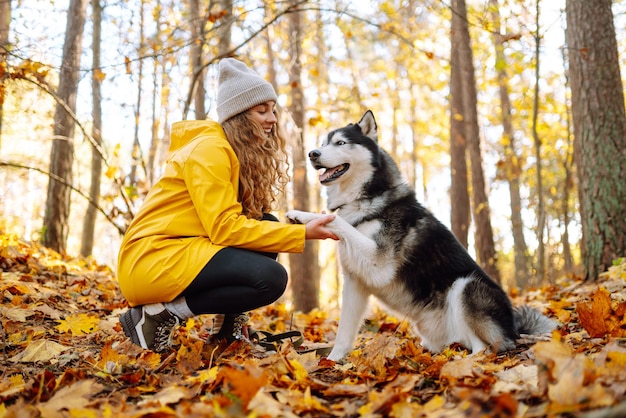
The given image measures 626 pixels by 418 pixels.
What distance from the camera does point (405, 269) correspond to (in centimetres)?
318

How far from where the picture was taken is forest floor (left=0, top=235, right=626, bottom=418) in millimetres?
1604

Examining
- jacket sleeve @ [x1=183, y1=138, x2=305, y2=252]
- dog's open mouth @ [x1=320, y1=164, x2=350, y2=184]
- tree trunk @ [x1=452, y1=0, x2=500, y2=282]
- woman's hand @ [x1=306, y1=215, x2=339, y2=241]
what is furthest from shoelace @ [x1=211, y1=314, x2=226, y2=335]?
tree trunk @ [x1=452, y1=0, x2=500, y2=282]

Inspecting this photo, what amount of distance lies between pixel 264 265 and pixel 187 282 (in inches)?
18.0

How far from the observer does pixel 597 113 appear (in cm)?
489

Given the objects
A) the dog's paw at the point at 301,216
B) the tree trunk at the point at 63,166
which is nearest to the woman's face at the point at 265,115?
the dog's paw at the point at 301,216

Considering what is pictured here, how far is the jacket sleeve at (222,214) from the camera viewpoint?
9.24 feet

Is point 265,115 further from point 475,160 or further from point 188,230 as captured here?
point 475,160

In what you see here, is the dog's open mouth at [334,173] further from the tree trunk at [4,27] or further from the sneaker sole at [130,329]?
the tree trunk at [4,27]

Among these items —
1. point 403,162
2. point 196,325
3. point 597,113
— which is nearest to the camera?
point 196,325

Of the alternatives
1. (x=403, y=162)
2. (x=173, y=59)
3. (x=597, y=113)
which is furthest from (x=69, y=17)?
(x=403, y=162)

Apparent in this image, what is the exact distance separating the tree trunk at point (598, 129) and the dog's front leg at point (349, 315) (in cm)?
291

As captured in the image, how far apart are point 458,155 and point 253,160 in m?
6.27

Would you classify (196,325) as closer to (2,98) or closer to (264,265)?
(264,265)

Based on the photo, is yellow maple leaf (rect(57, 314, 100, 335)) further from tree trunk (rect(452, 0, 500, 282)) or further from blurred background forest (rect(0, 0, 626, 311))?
tree trunk (rect(452, 0, 500, 282))
